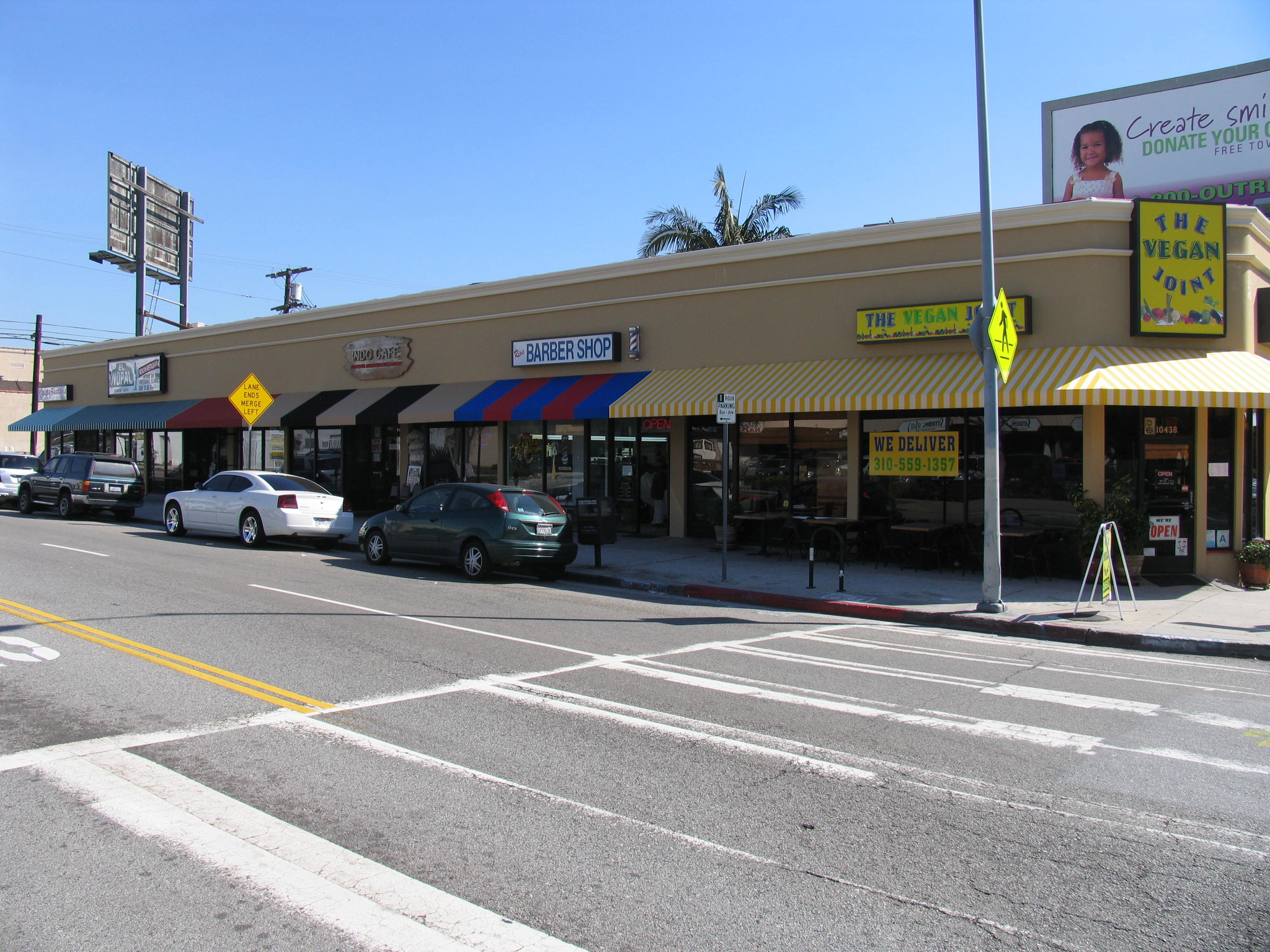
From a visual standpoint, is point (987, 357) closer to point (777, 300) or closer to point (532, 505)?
point (777, 300)

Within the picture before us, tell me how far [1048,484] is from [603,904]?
12745mm

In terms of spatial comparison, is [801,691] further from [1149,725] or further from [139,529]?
[139,529]

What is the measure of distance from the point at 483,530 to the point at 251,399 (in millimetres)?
9945

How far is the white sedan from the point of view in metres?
17.8

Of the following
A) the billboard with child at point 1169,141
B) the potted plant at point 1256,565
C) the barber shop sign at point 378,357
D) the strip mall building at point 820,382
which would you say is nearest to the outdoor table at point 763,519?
the strip mall building at point 820,382

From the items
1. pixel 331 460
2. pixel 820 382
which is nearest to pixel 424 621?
pixel 820 382

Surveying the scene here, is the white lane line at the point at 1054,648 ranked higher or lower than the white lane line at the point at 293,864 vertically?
lower

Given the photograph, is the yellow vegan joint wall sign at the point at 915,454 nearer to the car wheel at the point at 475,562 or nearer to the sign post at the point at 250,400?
the car wheel at the point at 475,562

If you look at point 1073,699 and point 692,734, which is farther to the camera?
point 1073,699

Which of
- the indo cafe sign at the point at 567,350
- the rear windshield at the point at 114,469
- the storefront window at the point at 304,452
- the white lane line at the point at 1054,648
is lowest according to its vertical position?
the white lane line at the point at 1054,648

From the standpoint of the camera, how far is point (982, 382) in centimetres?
1381

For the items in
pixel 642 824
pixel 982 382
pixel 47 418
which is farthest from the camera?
pixel 47 418

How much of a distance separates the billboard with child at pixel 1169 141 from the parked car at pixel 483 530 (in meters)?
20.4

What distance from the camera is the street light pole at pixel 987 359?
1153cm
